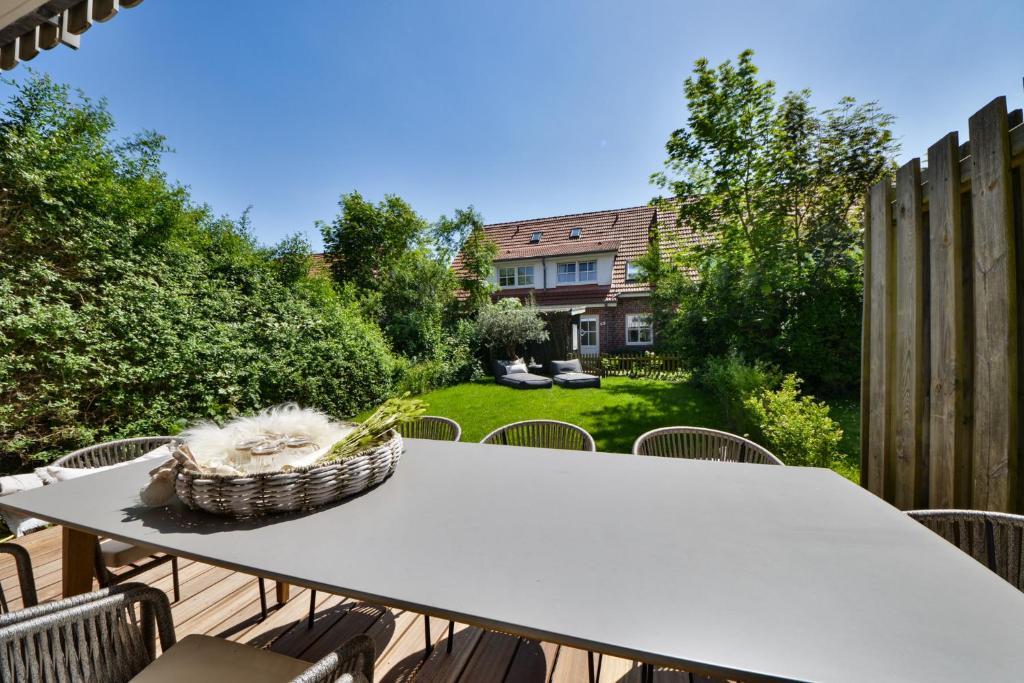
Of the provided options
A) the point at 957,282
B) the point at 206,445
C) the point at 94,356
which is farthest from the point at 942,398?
the point at 94,356

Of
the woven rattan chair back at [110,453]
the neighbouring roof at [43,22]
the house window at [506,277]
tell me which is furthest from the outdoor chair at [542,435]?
the house window at [506,277]

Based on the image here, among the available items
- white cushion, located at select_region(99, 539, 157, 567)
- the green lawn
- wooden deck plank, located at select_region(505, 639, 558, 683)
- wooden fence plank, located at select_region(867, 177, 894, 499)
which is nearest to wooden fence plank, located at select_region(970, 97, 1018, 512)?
wooden fence plank, located at select_region(867, 177, 894, 499)

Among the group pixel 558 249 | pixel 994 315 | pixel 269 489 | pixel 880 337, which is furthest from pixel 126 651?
pixel 558 249

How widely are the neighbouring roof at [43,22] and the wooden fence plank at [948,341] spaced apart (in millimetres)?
3414

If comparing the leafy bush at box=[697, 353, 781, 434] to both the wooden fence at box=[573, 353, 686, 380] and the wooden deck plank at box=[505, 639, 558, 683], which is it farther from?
the wooden deck plank at box=[505, 639, 558, 683]

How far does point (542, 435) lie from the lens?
2266 mm

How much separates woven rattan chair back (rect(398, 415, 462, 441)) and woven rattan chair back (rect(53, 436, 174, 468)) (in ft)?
4.38

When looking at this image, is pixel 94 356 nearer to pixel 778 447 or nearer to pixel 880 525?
pixel 880 525

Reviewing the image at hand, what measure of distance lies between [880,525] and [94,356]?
489 cm

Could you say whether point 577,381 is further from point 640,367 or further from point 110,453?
point 110,453

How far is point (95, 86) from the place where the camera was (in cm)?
394

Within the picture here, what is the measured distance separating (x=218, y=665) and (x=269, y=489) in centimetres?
47

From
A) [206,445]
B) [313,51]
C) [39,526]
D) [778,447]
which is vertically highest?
[313,51]

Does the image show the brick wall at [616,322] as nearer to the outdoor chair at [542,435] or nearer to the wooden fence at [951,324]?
the wooden fence at [951,324]
